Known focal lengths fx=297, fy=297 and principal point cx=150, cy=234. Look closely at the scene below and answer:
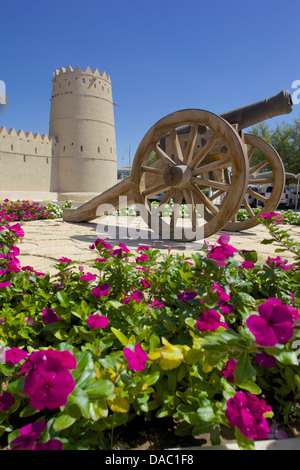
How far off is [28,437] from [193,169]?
403cm

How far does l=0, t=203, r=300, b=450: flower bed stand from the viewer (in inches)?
28.2

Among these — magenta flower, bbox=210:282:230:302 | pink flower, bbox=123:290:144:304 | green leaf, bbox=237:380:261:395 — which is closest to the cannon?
pink flower, bbox=123:290:144:304

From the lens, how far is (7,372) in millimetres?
1004

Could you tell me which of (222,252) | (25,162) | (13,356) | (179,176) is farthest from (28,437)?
(25,162)

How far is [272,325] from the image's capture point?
72 cm

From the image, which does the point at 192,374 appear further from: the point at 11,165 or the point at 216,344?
the point at 11,165

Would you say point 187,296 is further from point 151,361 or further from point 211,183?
point 211,183

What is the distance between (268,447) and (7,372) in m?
0.85

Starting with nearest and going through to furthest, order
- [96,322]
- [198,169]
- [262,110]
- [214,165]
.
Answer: [96,322] < [214,165] < [198,169] < [262,110]

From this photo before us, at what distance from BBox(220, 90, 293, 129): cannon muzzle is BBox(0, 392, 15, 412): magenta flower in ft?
17.0

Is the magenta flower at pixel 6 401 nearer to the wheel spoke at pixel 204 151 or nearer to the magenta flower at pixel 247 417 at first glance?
the magenta flower at pixel 247 417

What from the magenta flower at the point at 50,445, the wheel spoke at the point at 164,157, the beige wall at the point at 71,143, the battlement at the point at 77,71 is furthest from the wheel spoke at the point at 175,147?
the battlement at the point at 77,71

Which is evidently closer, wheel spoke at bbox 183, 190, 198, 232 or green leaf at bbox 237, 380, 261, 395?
green leaf at bbox 237, 380, 261, 395

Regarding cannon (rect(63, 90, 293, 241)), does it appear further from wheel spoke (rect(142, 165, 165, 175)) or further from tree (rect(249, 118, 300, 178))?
tree (rect(249, 118, 300, 178))
